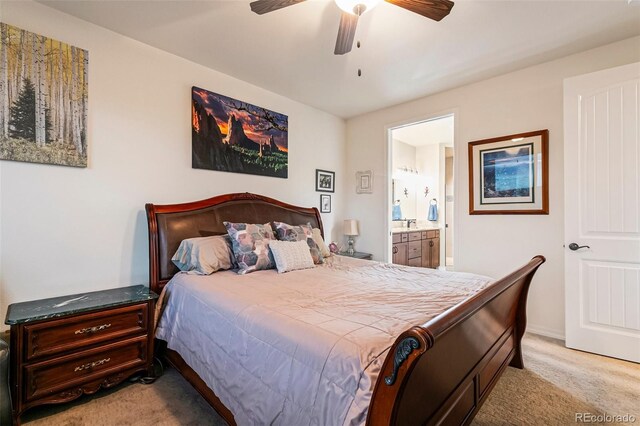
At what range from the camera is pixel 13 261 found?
6.44ft

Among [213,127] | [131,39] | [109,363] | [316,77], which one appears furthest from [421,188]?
[109,363]

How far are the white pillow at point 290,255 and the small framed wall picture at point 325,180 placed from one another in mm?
1607

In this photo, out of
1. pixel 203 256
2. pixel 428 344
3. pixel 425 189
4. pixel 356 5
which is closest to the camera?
pixel 428 344

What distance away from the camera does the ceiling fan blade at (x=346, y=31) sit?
1740 millimetres

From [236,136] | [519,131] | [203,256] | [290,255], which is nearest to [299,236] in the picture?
[290,255]

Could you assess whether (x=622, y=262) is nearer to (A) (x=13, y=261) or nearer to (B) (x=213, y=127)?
(B) (x=213, y=127)

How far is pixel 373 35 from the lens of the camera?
7.86 feet

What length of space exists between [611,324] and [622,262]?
0.53 m

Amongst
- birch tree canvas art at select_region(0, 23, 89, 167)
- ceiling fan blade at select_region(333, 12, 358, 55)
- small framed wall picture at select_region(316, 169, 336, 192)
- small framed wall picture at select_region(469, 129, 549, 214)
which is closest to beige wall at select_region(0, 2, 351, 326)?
birch tree canvas art at select_region(0, 23, 89, 167)

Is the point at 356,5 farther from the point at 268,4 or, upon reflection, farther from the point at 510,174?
the point at 510,174

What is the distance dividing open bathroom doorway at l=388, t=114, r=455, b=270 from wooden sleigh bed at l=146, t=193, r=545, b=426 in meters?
3.38

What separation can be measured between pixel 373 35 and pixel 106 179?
2.49m

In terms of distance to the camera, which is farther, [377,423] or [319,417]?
[319,417]

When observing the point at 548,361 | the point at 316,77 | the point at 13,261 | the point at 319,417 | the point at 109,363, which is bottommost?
the point at 548,361
